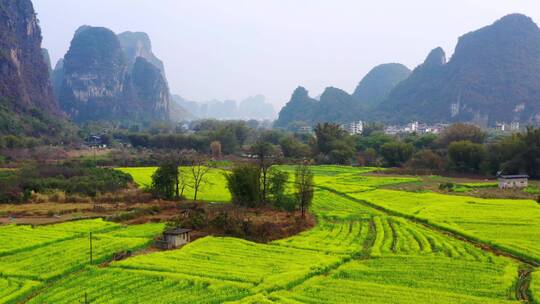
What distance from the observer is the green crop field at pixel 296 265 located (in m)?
19.5

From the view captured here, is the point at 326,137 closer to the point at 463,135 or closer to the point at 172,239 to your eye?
the point at 463,135

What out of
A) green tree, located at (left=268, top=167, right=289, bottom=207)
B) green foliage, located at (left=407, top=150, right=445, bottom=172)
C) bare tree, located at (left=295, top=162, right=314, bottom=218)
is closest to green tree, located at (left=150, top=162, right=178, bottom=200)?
green tree, located at (left=268, top=167, right=289, bottom=207)

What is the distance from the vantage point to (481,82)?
6024 inches

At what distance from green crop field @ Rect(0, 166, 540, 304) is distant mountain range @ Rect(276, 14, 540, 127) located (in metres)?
124

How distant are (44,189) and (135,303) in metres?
36.3

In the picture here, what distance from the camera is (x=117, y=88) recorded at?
18625 cm

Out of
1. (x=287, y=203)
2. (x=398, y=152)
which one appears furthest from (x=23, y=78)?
(x=287, y=203)

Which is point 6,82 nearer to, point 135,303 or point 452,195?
point 452,195

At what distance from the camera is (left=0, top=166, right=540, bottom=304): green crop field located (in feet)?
63.9

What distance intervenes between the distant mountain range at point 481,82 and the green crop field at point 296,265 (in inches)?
4870

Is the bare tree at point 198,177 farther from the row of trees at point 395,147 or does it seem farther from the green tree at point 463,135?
the green tree at point 463,135

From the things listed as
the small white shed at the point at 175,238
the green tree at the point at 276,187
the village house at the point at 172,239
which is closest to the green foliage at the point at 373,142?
the green tree at the point at 276,187

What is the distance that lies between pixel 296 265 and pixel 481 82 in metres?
148

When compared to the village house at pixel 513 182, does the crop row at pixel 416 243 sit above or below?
below
